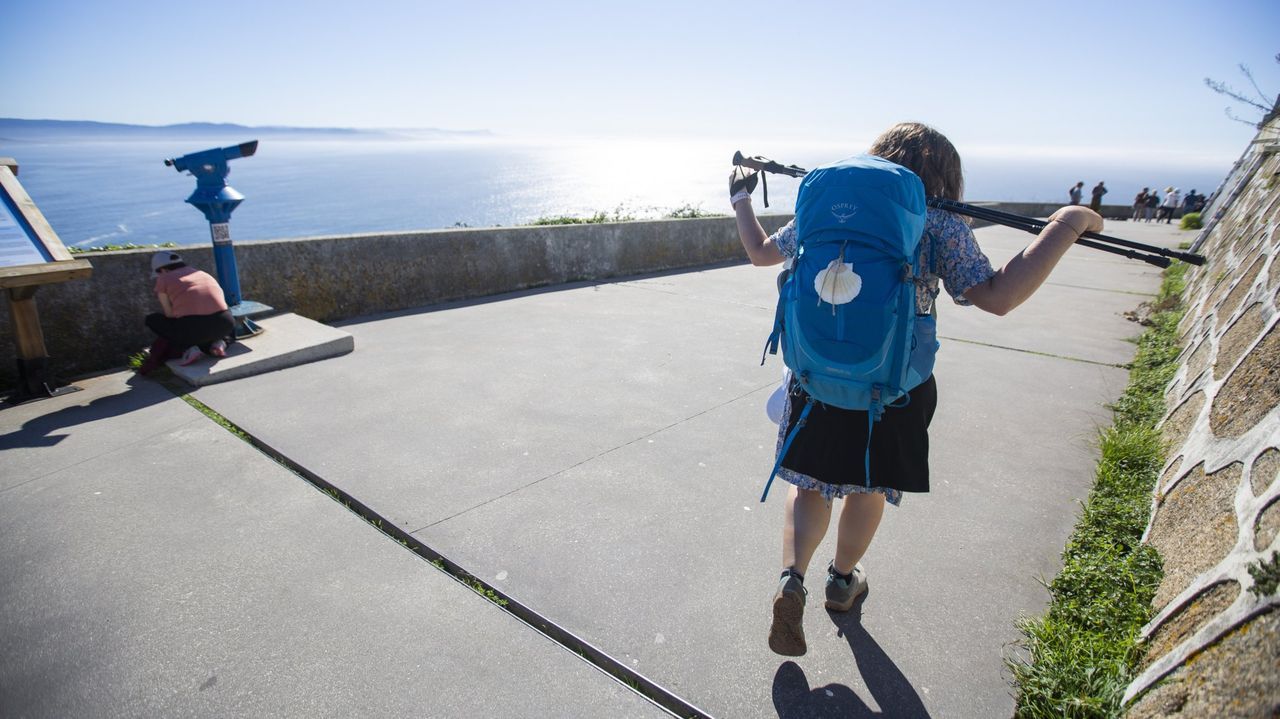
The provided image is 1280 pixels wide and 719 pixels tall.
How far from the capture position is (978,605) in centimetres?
238

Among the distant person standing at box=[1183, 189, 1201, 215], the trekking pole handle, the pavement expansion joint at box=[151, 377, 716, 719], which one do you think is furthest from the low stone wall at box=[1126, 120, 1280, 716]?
the distant person standing at box=[1183, 189, 1201, 215]

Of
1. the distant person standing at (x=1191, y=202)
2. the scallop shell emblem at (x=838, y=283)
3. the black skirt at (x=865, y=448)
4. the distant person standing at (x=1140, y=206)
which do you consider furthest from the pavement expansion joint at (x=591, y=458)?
the distant person standing at (x=1191, y=202)

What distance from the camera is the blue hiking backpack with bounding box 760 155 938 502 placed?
5.59 feet

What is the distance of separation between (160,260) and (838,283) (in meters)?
5.36

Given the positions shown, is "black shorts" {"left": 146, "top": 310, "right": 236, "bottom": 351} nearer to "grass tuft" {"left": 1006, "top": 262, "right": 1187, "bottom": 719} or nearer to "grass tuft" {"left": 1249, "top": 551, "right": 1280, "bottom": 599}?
"grass tuft" {"left": 1006, "top": 262, "right": 1187, "bottom": 719}

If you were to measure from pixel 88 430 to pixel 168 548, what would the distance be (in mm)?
1874

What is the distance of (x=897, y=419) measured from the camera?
76.6 inches

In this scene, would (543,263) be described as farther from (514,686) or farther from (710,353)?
(514,686)

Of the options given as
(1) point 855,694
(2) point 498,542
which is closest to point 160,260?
(2) point 498,542

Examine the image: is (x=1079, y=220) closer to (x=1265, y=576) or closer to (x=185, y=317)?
(x=1265, y=576)

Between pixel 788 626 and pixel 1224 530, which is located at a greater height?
pixel 1224 530

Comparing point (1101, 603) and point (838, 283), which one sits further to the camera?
point (1101, 603)

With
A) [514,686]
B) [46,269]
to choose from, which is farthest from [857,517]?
[46,269]

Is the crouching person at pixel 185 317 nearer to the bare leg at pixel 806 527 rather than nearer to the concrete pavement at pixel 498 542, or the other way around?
the concrete pavement at pixel 498 542
